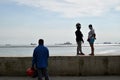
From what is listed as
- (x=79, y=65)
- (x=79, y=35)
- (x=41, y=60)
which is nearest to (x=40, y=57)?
(x=41, y=60)

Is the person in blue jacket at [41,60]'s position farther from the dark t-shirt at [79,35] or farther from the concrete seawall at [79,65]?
the dark t-shirt at [79,35]

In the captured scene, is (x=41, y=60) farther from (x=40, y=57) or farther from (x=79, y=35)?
(x=79, y=35)

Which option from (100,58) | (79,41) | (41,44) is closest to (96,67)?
(100,58)

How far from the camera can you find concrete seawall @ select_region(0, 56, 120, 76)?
51.9ft

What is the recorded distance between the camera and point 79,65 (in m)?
15.9

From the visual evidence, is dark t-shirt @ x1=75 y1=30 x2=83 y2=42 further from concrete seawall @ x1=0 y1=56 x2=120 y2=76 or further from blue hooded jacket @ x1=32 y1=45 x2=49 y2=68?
Answer: blue hooded jacket @ x1=32 y1=45 x2=49 y2=68

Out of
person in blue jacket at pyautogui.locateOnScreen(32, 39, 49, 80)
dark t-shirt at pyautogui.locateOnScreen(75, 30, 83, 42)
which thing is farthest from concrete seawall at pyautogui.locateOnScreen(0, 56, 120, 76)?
person in blue jacket at pyautogui.locateOnScreen(32, 39, 49, 80)

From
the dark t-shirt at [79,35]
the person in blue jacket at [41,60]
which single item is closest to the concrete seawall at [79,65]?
the dark t-shirt at [79,35]

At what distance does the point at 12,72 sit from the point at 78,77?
9.42 feet

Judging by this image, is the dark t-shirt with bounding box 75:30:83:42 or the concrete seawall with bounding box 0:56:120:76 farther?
the dark t-shirt with bounding box 75:30:83:42

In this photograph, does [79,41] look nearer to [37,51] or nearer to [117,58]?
[117,58]

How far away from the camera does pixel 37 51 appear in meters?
12.2

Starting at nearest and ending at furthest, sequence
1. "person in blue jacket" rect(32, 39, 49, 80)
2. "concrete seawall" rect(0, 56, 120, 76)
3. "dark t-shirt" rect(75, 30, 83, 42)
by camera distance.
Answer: "person in blue jacket" rect(32, 39, 49, 80), "concrete seawall" rect(0, 56, 120, 76), "dark t-shirt" rect(75, 30, 83, 42)

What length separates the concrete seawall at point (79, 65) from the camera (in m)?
15.8
